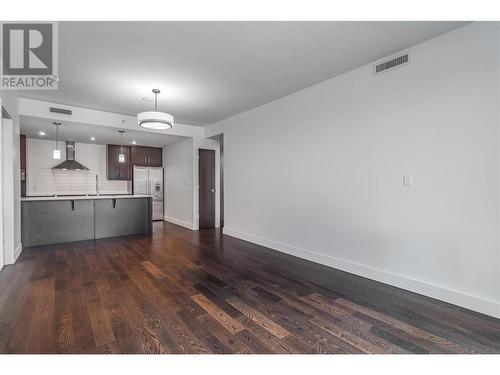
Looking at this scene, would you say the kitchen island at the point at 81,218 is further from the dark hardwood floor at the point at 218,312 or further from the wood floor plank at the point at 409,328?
the wood floor plank at the point at 409,328

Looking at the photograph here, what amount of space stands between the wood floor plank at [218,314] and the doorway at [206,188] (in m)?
4.21

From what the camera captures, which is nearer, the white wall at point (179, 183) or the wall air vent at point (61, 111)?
the wall air vent at point (61, 111)

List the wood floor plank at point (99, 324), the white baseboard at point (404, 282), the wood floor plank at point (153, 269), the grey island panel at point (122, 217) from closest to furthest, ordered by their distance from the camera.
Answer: the wood floor plank at point (99, 324) < the white baseboard at point (404, 282) < the wood floor plank at point (153, 269) < the grey island panel at point (122, 217)

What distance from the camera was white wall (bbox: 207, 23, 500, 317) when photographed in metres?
2.33

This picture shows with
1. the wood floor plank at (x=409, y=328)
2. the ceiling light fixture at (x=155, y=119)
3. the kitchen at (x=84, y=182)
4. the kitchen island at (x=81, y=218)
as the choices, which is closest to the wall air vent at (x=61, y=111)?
the kitchen at (x=84, y=182)

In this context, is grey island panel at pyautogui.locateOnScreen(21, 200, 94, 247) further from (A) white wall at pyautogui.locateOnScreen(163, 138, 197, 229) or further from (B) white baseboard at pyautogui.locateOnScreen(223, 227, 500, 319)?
(B) white baseboard at pyautogui.locateOnScreen(223, 227, 500, 319)

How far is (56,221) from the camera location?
5.02 metres

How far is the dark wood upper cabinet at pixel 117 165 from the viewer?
25.7 feet

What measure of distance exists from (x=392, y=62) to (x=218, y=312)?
11.2 ft

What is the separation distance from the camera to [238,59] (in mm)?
3059

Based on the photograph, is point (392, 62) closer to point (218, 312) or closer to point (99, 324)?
point (218, 312)
